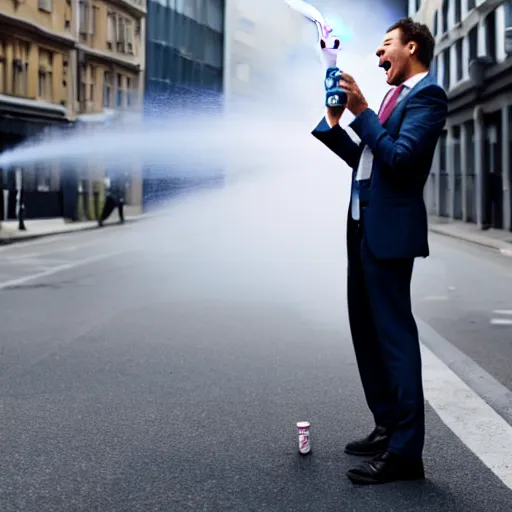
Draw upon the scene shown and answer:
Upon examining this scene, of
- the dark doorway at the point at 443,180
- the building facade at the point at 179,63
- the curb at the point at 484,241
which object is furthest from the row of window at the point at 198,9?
the dark doorway at the point at 443,180

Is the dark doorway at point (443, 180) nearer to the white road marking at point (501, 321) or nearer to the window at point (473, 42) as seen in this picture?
the window at point (473, 42)

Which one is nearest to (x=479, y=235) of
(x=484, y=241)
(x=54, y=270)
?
(x=484, y=241)

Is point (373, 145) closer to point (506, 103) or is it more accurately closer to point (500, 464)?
point (500, 464)

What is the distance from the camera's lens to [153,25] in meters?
38.5

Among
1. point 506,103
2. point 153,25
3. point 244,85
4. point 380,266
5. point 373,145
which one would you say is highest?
point 153,25

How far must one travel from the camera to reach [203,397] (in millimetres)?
6102

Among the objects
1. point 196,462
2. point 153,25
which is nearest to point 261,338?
point 196,462

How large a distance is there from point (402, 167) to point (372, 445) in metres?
1.30

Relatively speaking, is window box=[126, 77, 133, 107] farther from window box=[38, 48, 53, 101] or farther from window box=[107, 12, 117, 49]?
window box=[38, 48, 53, 101]

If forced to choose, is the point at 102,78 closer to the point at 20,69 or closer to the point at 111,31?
the point at 111,31

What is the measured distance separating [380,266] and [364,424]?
51.2 inches

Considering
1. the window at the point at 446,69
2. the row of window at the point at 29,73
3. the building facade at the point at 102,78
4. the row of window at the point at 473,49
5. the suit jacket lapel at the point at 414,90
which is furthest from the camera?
the window at the point at 446,69

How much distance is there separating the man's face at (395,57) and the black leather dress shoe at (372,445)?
152 cm

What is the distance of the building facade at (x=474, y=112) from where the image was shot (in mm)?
29578
